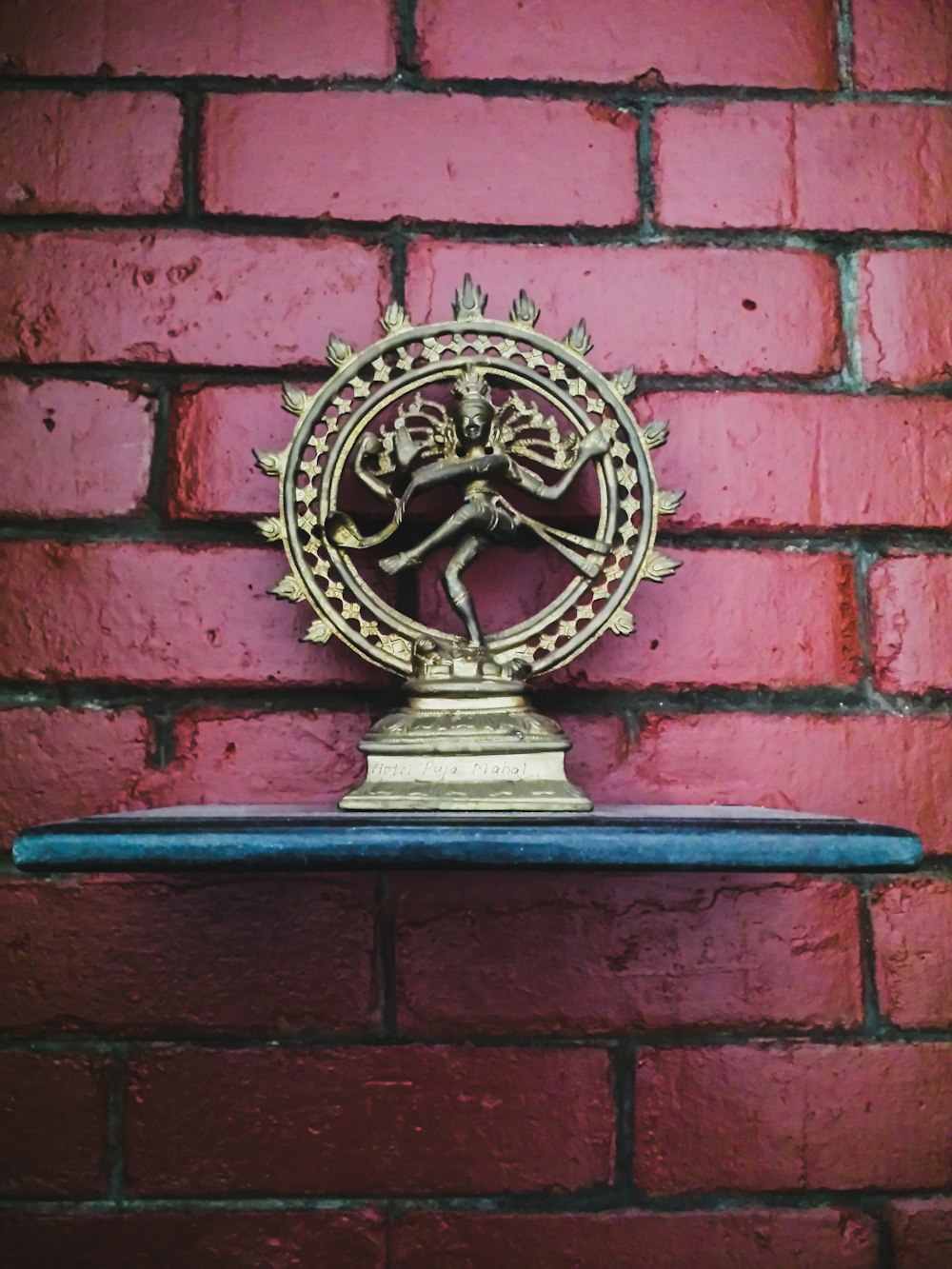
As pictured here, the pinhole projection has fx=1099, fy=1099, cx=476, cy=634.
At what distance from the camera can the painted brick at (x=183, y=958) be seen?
69 centimetres

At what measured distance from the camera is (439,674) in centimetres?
61

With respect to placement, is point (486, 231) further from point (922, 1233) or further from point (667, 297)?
point (922, 1233)

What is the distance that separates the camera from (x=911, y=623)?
73cm

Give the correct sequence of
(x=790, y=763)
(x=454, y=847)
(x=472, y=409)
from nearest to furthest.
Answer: (x=454, y=847) < (x=472, y=409) < (x=790, y=763)

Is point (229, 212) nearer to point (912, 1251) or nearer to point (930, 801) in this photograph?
point (930, 801)

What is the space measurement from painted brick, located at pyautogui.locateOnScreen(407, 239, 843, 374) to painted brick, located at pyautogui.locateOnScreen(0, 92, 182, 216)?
0.18 meters

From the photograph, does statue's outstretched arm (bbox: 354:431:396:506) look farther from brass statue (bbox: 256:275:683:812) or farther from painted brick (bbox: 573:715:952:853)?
painted brick (bbox: 573:715:952:853)

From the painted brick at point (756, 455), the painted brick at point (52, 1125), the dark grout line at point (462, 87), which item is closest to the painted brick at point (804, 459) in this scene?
the painted brick at point (756, 455)

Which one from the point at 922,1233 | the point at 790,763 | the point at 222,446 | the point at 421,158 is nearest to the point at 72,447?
the point at 222,446

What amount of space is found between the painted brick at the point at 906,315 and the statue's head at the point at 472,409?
290 mm

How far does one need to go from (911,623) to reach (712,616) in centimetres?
13

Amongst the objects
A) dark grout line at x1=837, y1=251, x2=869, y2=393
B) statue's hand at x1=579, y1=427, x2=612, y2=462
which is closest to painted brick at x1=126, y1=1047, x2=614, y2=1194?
statue's hand at x1=579, y1=427, x2=612, y2=462

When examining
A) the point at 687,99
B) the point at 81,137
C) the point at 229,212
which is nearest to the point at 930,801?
the point at 687,99

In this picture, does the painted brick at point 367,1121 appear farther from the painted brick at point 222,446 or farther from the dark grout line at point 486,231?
the dark grout line at point 486,231
